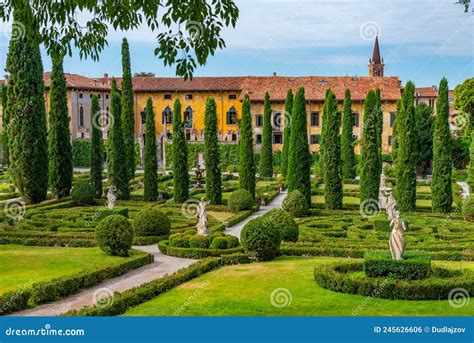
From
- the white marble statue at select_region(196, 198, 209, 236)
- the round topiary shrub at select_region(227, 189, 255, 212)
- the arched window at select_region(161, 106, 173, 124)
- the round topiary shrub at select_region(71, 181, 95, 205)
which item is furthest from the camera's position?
the arched window at select_region(161, 106, 173, 124)

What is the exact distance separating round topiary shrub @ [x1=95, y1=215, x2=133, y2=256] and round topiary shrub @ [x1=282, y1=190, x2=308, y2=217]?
1031 centimetres

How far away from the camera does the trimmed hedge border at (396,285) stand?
44.8ft

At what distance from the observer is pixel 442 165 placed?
29438 mm

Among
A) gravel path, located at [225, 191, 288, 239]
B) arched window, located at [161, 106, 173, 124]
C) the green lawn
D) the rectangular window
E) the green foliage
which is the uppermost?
arched window, located at [161, 106, 173, 124]

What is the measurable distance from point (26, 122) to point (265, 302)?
847 inches

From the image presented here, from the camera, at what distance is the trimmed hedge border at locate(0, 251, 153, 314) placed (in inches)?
524

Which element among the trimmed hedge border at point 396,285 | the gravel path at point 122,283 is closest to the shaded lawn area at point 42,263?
the gravel path at point 122,283

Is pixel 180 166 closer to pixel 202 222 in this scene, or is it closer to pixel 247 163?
pixel 247 163

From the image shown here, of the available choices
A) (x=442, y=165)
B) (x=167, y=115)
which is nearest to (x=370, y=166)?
(x=442, y=165)

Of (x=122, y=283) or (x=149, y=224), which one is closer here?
(x=122, y=283)

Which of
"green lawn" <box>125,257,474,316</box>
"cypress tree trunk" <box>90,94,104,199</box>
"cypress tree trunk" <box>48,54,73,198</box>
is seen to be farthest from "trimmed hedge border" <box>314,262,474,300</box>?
"cypress tree trunk" <box>90,94,104,199</box>

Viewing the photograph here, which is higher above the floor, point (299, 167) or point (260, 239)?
point (299, 167)

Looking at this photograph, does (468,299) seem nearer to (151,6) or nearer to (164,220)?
(151,6)

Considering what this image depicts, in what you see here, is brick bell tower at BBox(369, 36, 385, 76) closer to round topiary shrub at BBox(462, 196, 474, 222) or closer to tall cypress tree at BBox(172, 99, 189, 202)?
tall cypress tree at BBox(172, 99, 189, 202)
